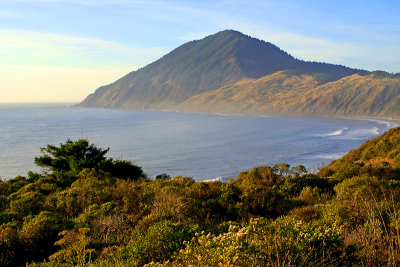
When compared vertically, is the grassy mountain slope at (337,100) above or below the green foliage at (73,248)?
above

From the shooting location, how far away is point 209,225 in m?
7.86

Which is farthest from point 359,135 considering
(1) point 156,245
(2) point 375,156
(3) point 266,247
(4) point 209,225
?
(3) point 266,247

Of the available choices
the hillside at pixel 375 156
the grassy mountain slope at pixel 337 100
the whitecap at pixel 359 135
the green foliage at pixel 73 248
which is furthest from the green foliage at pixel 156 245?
the grassy mountain slope at pixel 337 100

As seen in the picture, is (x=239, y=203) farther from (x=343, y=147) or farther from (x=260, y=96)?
(x=260, y=96)

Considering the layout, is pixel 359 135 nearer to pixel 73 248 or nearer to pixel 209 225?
pixel 209 225

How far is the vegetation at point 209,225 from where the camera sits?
455 centimetres

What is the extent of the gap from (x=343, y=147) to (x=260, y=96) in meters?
140

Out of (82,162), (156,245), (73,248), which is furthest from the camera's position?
(82,162)

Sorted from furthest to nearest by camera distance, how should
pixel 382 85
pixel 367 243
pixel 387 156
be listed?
pixel 382 85 → pixel 387 156 → pixel 367 243

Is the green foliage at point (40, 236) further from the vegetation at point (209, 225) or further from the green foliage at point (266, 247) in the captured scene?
the green foliage at point (266, 247)

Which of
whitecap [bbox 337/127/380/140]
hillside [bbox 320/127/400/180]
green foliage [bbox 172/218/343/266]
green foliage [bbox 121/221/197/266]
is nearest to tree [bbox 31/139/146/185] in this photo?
hillside [bbox 320/127/400/180]

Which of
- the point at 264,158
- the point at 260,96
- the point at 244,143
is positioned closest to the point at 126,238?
the point at 264,158

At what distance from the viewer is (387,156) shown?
71.2ft

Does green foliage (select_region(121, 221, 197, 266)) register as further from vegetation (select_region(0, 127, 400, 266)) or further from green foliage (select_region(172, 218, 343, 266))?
green foliage (select_region(172, 218, 343, 266))
